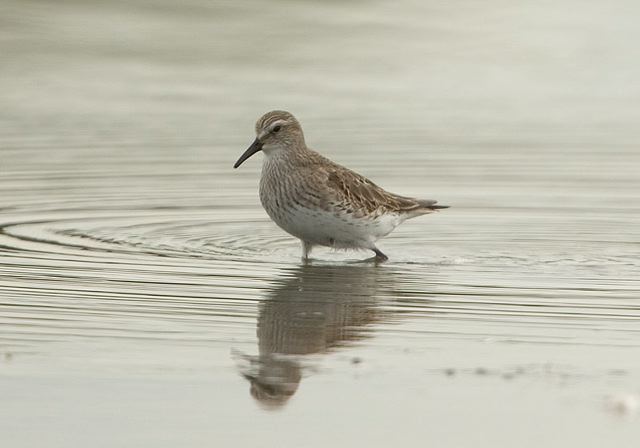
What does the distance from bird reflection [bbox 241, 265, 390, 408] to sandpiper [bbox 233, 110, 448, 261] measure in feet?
1.70

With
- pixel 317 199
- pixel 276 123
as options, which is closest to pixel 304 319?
pixel 317 199

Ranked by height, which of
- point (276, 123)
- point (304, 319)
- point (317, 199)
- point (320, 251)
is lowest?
point (304, 319)

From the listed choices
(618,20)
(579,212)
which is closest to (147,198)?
(579,212)

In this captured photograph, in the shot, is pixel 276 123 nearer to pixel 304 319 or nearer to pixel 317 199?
pixel 317 199

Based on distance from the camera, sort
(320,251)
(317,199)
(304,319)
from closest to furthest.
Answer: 1. (304,319)
2. (317,199)
3. (320,251)

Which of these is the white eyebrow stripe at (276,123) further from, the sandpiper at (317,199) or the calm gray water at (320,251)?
the calm gray water at (320,251)

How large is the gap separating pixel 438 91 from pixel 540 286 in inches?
401

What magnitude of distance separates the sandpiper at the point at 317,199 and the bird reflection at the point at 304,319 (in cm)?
52

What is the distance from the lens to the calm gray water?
23.8 feet

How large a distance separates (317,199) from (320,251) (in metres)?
0.68

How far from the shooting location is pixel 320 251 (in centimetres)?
1274

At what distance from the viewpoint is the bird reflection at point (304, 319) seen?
7711 millimetres

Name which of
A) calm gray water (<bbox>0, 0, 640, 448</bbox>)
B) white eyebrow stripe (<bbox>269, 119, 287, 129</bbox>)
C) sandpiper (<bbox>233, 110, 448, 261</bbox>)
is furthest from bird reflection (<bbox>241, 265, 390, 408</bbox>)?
white eyebrow stripe (<bbox>269, 119, 287, 129</bbox>)

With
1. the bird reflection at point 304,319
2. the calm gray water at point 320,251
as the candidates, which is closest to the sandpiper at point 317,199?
the calm gray water at point 320,251
